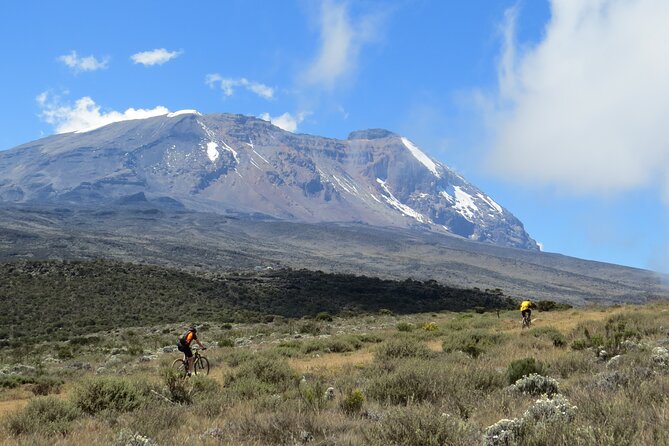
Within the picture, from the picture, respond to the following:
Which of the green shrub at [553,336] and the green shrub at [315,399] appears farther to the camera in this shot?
the green shrub at [553,336]

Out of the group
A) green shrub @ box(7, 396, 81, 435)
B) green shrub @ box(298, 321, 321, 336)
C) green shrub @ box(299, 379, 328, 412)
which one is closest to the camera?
green shrub @ box(7, 396, 81, 435)

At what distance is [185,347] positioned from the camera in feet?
49.7

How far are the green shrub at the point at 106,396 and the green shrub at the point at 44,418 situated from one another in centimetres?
32

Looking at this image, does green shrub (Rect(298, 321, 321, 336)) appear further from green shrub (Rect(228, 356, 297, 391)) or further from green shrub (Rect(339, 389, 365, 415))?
green shrub (Rect(339, 389, 365, 415))

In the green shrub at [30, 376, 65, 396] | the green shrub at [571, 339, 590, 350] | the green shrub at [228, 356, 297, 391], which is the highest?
the green shrub at [571, 339, 590, 350]

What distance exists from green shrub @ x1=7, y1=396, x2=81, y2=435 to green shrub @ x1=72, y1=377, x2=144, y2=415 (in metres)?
0.32

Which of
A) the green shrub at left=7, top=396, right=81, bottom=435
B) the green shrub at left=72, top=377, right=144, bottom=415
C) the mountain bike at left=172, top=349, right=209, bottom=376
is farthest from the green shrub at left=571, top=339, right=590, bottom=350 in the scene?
the green shrub at left=7, top=396, right=81, bottom=435

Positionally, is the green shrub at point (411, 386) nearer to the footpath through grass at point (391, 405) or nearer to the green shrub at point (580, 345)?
the footpath through grass at point (391, 405)

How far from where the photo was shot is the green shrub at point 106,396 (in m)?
9.05

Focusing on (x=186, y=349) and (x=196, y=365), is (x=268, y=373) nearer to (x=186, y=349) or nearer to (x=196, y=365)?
(x=186, y=349)

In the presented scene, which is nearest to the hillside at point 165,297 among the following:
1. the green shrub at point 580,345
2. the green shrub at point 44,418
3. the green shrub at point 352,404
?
the green shrub at point 44,418

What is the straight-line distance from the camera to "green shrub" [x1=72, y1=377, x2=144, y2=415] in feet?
29.7

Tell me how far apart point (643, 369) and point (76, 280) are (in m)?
56.1

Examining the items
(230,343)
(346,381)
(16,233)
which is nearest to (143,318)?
(230,343)
